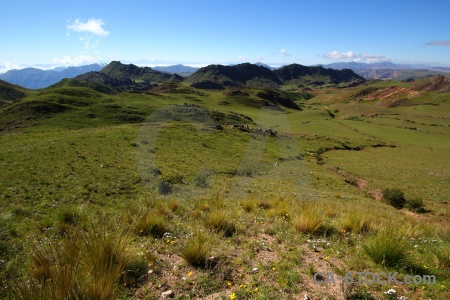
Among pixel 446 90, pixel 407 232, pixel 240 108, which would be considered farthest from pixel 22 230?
pixel 446 90

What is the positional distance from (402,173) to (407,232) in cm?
3922

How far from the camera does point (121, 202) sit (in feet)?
53.5

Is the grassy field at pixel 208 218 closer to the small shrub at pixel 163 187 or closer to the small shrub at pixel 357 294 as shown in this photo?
the small shrub at pixel 357 294

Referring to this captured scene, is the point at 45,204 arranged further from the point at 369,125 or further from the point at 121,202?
the point at 369,125

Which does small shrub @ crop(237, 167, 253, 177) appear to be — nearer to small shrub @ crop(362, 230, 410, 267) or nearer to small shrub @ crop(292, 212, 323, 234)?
small shrub @ crop(292, 212, 323, 234)

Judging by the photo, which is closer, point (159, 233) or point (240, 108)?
point (159, 233)

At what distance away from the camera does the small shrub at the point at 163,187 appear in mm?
20156

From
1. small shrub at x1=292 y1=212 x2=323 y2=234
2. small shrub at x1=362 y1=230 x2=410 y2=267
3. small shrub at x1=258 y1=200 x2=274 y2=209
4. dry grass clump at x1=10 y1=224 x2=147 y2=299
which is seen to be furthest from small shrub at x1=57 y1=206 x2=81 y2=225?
small shrub at x1=362 y1=230 x2=410 y2=267

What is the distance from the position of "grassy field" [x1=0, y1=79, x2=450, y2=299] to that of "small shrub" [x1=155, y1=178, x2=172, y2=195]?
142 millimetres

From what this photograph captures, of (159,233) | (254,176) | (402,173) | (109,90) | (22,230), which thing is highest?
(109,90)

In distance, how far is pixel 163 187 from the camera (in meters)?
20.8

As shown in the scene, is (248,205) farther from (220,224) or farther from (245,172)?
(245,172)

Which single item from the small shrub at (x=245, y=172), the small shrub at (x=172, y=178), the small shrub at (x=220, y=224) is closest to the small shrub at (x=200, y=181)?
the small shrub at (x=172, y=178)

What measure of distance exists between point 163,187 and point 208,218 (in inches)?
496
